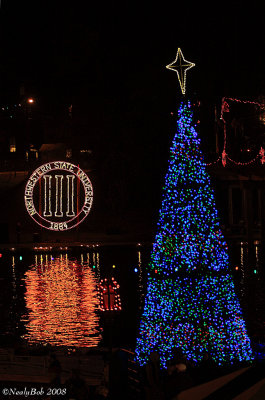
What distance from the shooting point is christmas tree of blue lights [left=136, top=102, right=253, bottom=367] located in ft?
39.7

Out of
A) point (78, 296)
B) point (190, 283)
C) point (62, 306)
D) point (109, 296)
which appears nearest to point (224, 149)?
point (78, 296)

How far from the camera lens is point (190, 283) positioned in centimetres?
1225

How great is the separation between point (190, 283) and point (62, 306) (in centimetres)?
820

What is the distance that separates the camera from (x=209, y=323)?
12141 mm

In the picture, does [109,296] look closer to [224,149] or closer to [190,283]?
[190,283]

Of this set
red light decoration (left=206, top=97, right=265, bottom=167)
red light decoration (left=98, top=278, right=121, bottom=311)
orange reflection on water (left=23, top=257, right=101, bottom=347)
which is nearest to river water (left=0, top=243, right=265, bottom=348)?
orange reflection on water (left=23, top=257, right=101, bottom=347)

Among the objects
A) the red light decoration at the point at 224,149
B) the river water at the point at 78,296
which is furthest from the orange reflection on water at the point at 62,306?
the red light decoration at the point at 224,149

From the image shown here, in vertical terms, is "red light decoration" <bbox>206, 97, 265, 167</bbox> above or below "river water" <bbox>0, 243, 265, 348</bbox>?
above

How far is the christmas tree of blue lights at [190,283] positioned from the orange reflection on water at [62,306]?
11.0 feet

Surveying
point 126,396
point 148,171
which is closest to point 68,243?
point 148,171

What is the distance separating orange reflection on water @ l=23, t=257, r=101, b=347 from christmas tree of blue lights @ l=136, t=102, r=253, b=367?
132 inches

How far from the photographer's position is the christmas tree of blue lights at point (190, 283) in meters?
12.1

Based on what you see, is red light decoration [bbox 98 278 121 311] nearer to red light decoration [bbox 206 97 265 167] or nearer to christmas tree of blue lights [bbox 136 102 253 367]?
christmas tree of blue lights [bbox 136 102 253 367]

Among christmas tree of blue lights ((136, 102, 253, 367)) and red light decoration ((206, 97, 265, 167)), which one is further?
red light decoration ((206, 97, 265, 167))
